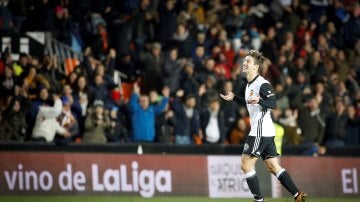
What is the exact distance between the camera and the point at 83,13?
2372 cm

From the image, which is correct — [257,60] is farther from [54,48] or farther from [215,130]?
[54,48]

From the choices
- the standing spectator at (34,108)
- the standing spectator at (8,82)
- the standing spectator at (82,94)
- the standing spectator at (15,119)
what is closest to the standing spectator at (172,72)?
the standing spectator at (82,94)

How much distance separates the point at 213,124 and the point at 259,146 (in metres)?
7.18

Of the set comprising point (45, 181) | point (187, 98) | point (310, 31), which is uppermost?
point (310, 31)

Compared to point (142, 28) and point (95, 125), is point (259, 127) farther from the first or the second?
point (142, 28)

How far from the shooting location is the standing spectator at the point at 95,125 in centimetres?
2050

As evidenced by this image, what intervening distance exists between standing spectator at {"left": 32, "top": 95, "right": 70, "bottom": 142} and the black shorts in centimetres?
627

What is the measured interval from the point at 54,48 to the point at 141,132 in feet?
11.8

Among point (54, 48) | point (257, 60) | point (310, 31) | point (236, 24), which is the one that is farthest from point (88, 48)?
point (257, 60)

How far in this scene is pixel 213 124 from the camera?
861 inches

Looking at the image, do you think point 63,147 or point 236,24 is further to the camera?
point 236,24

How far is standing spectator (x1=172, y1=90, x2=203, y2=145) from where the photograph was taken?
2170cm

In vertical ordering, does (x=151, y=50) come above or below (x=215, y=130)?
above

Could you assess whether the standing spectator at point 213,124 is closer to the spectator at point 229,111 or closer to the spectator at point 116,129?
the spectator at point 229,111
